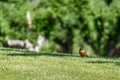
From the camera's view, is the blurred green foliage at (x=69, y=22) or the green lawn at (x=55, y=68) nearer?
the green lawn at (x=55, y=68)

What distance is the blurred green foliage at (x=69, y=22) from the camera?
33906mm

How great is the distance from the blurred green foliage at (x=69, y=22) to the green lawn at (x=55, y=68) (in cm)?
2072

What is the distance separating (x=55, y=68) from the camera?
11.3 m

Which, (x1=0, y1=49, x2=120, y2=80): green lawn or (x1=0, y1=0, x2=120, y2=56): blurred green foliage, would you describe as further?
(x1=0, y1=0, x2=120, y2=56): blurred green foliage

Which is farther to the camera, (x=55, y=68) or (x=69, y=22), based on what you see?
(x=69, y=22)

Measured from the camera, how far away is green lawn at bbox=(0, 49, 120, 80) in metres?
10.5

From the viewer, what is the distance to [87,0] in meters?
34.5

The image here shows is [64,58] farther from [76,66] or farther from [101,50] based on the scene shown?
[101,50]

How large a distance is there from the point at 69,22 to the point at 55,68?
22574 millimetres

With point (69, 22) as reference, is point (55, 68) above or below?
above

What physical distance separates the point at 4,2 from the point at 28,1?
1.80 meters

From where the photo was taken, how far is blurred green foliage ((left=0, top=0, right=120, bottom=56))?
33.9 m

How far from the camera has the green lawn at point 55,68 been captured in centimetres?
1045

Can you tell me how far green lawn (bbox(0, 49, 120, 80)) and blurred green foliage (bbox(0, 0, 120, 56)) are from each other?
2072 cm
